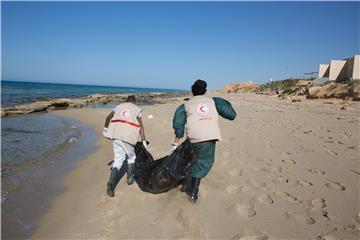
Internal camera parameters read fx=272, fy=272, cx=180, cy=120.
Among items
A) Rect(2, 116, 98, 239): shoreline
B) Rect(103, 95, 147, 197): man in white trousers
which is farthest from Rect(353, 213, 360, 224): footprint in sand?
Rect(2, 116, 98, 239): shoreline

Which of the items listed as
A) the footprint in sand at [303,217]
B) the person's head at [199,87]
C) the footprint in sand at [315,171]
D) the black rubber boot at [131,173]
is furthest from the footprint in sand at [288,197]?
the black rubber boot at [131,173]

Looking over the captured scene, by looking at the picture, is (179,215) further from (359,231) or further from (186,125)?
(359,231)

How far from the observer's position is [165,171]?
3.87m

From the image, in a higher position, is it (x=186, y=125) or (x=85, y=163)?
(x=186, y=125)

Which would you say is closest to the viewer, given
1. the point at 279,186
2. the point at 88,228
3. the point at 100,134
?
the point at 88,228

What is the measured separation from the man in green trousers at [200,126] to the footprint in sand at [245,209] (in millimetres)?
586

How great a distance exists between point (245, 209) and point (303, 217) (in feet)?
2.16

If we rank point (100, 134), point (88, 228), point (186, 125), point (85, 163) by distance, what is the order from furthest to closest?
point (100, 134) < point (85, 163) < point (186, 125) < point (88, 228)

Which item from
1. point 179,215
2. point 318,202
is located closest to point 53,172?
point 179,215

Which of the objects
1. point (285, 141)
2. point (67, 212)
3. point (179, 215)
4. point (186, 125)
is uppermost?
point (186, 125)

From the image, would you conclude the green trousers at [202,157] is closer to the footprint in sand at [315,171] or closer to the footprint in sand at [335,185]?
the footprint in sand at [335,185]

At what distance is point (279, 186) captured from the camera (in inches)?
157

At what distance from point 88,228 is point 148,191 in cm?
105

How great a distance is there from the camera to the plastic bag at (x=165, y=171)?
3723 mm
